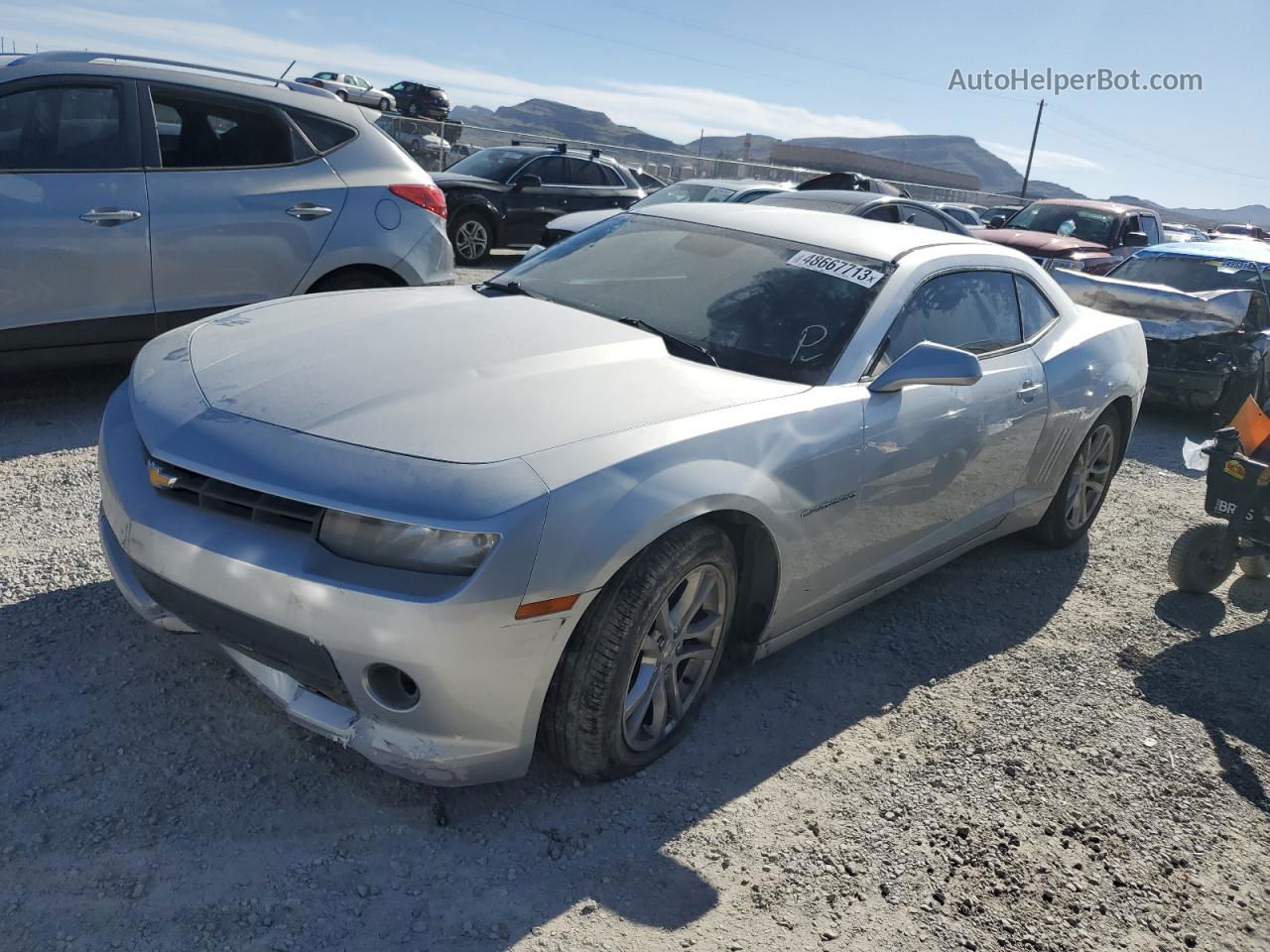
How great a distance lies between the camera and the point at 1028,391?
414 cm

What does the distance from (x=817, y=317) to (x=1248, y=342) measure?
6.46m

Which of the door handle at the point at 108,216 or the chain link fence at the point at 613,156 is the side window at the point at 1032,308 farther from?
the chain link fence at the point at 613,156

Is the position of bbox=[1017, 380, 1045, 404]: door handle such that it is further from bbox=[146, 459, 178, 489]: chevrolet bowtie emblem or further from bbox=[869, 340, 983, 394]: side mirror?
bbox=[146, 459, 178, 489]: chevrolet bowtie emblem

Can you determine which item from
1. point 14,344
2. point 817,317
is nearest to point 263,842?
point 817,317

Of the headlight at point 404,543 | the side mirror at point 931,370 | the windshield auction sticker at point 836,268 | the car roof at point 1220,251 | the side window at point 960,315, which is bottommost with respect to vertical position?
the headlight at point 404,543

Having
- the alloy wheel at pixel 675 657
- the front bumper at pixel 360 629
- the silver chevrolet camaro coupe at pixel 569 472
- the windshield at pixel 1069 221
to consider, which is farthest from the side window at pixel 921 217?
the front bumper at pixel 360 629

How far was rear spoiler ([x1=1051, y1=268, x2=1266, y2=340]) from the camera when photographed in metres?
8.14

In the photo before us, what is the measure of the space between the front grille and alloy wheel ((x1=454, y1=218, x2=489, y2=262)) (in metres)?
9.85

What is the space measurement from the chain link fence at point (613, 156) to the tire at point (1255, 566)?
12.4 metres

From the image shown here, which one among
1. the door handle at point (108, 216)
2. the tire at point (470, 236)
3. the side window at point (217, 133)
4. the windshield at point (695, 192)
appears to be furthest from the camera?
the windshield at point (695, 192)

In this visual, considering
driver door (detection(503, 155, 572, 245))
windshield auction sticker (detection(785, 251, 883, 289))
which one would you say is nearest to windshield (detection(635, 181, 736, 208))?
driver door (detection(503, 155, 572, 245))

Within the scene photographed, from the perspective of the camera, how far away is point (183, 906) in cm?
222

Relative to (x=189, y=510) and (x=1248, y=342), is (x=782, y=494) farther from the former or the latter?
(x=1248, y=342)

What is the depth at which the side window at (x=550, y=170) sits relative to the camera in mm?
12883
